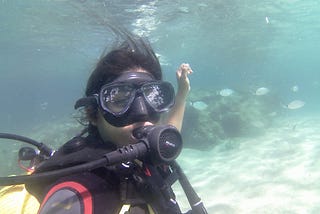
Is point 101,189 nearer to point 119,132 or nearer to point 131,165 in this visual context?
point 131,165

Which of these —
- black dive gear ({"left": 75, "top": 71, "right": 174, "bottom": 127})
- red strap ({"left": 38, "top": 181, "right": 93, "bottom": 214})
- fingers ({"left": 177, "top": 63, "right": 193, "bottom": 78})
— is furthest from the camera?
fingers ({"left": 177, "top": 63, "right": 193, "bottom": 78})

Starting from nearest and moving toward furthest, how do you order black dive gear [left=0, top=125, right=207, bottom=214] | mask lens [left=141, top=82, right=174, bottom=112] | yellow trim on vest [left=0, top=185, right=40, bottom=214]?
1. black dive gear [left=0, top=125, right=207, bottom=214]
2. yellow trim on vest [left=0, top=185, right=40, bottom=214]
3. mask lens [left=141, top=82, right=174, bottom=112]

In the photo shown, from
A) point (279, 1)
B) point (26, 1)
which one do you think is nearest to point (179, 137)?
point (26, 1)

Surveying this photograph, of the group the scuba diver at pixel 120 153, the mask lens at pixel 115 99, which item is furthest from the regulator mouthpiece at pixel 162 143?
the mask lens at pixel 115 99

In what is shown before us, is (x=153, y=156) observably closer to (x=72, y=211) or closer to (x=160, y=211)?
(x=160, y=211)

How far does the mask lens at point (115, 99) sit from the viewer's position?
112 inches

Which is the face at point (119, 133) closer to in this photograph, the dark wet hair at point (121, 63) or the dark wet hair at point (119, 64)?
the dark wet hair at point (119, 64)

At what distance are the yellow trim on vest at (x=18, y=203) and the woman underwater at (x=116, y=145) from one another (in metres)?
0.14

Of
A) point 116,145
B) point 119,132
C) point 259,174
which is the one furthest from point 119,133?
point 259,174

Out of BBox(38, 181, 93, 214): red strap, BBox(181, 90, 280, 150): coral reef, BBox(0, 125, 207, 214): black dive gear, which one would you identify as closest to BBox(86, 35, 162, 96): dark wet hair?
BBox(0, 125, 207, 214): black dive gear

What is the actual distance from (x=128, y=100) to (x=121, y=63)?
0.46 meters

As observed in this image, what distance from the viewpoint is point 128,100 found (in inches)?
114

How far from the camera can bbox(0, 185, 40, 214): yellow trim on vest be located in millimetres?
2225

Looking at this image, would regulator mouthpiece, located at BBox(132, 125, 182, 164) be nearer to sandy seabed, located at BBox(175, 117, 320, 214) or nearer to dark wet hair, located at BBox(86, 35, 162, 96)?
dark wet hair, located at BBox(86, 35, 162, 96)
